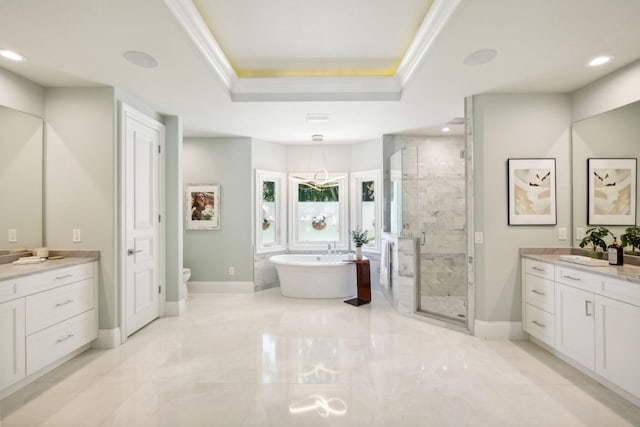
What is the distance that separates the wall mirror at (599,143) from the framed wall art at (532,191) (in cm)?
22

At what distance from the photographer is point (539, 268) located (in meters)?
3.03

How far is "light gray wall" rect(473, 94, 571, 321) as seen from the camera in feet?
10.8

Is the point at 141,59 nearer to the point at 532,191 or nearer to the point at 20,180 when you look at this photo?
the point at 20,180

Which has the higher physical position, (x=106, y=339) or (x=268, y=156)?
(x=268, y=156)

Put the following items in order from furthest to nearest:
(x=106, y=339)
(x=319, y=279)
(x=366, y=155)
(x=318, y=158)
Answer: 1. (x=318, y=158)
2. (x=366, y=155)
3. (x=319, y=279)
4. (x=106, y=339)

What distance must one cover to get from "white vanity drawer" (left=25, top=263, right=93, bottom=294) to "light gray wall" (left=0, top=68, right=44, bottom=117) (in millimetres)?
1531

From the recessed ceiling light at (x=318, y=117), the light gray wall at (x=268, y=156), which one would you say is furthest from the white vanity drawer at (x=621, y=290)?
the light gray wall at (x=268, y=156)

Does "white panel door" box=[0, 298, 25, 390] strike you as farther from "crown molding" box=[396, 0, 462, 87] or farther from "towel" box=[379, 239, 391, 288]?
"towel" box=[379, 239, 391, 288]

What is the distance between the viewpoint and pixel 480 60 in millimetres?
2561

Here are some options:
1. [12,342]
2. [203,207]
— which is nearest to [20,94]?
[12,342]

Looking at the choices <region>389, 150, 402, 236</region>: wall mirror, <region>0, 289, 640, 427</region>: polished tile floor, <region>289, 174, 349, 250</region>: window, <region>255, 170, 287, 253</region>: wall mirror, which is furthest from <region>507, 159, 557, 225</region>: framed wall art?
<region>255, 170, 287, 253</region>: wall mirror

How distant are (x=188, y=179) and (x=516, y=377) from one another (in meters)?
5.00

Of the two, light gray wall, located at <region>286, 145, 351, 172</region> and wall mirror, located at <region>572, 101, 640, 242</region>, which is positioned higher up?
light gray wall, located at <region>286, 145, 351, 172</region>

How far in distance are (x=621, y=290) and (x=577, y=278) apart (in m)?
0.38
